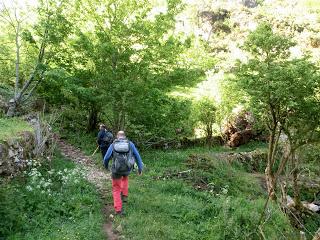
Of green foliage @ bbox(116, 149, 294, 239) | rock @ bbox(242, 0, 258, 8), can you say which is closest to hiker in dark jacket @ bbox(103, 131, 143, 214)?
green foliage @ bbox(116, 149, 294, 239)

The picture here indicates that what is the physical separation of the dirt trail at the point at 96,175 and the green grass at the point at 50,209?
0.56 feet

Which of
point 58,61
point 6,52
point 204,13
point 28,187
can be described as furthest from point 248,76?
point 204,13

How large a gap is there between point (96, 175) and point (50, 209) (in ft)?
11.2

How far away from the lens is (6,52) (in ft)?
51.5

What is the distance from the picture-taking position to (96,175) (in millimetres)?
11289

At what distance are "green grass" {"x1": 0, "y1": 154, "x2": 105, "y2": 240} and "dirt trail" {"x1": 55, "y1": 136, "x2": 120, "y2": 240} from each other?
171 millimetres

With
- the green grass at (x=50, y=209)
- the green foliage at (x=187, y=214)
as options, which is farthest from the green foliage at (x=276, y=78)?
the green grass at (x=50, y=209)

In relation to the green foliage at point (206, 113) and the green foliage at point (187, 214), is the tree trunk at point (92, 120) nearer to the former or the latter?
the green foliage at point (206, 113)

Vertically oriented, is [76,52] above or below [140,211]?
above

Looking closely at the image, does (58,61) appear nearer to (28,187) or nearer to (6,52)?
(6,52)

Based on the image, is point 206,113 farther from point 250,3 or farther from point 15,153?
point 250,3

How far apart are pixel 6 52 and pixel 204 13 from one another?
1112 inches

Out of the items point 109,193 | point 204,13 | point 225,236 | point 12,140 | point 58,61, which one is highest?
point 204,13

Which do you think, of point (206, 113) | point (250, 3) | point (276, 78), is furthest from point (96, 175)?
point (250, 3)
